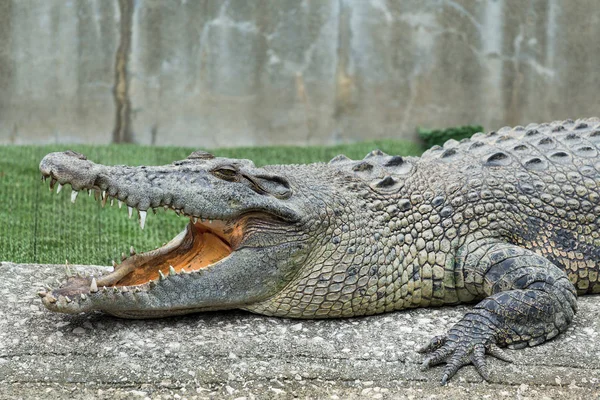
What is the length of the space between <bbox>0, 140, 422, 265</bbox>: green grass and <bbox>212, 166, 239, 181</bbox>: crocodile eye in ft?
5.52

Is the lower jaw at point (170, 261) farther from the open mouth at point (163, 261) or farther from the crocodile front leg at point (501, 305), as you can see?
the crocodile front leg at point (501, 305)

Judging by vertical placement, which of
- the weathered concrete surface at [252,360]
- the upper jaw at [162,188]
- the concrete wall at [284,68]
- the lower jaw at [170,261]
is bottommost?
the weathered concrete surface at [252,360]

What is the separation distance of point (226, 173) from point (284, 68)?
530 centimetres

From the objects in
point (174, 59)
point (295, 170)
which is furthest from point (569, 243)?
point (174, 59)

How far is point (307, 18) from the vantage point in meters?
8.57

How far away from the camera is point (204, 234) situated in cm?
376

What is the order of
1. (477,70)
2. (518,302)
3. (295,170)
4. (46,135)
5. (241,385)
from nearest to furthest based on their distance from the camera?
(241,385) → (518,302) → (295,170) → (46,135) → (477,70)

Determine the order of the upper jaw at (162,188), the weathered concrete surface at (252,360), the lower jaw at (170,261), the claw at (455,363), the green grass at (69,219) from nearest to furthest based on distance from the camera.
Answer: the weathered concrete surface at (252,360) < the claw at (455,363) < the upper jaw at (162,188) < the lower jaw at (170,261) < the green grass at (69,219)

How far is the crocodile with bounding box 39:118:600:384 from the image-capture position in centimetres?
331

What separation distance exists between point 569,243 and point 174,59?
5662 millimetres

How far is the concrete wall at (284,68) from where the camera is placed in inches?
324

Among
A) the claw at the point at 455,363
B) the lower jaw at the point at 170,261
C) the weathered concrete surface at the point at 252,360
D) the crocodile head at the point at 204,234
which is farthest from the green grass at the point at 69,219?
the claw at the point at 455,363

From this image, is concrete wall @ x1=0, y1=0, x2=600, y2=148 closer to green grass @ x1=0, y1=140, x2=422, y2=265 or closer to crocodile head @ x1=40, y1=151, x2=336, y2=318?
green grass @ x1=0, y1=140, x2=422, y2=265

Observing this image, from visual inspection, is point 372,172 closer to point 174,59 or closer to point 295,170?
point 295,170
